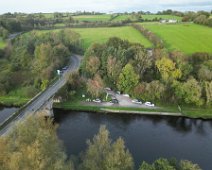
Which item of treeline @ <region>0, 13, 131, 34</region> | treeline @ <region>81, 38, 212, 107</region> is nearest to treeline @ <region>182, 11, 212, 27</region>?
treeline @ <region>0, 13, 131, 34</region>

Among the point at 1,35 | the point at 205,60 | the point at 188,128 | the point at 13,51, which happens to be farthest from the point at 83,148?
the point at 1,35

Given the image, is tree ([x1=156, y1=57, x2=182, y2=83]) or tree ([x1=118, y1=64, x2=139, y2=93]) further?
tree ([x1=156, y1=57, x2=182, y2=83])

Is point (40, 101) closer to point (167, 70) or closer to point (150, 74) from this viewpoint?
point (150, 74)

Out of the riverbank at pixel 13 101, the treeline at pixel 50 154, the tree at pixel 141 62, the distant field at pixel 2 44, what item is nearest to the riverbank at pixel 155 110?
the riverbank at pixel 13 101

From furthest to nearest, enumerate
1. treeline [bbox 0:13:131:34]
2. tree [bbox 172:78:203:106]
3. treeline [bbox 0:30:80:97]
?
treeline [bbox 0:13:131:34], treeline [bbox 0:30:80:97], tree [bbox 172:78:203:106]

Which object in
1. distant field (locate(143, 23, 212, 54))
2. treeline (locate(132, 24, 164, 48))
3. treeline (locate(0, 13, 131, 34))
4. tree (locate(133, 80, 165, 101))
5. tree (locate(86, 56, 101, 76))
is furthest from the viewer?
treeline (locate(0, 13, 131, 34))

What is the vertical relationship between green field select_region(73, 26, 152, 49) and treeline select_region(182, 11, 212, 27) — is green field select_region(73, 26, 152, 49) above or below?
below

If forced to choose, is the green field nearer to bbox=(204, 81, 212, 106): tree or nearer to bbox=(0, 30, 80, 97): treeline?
bbox=(0, 30, 80, 97): treeline

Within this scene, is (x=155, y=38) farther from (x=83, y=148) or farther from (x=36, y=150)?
(x=36, y=150)

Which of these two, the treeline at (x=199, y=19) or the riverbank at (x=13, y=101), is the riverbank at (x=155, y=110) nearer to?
the riverbank at (x=13, y=101)
